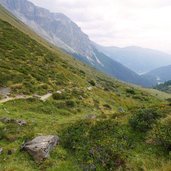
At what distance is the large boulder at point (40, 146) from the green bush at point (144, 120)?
4951mm

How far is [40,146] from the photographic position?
1741 centimetres

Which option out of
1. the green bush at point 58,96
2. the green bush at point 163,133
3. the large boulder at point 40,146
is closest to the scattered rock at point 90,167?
the large boulder at point 40,146

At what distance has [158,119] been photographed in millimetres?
19609

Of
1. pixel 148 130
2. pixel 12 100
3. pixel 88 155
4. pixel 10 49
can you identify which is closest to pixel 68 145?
pixel 88 155

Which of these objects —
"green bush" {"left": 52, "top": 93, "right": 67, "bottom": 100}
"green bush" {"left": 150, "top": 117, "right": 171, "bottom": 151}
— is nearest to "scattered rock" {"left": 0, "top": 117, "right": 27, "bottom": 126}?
"green bush" {"left": 150, "top": 117, "right": 171, "bottom": 151}

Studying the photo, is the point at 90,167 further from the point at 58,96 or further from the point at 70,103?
the point at 58,96

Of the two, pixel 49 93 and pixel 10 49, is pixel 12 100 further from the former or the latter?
pixel 10 49

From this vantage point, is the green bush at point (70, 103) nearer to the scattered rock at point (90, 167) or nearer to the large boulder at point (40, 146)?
the large boulder at point (40, 146)

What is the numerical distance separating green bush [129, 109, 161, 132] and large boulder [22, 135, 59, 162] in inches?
195

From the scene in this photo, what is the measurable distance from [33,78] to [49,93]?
645 cm

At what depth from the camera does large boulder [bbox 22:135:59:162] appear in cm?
1688

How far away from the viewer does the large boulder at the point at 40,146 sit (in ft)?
55.4

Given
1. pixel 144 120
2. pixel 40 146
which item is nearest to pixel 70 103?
pixel 144 120

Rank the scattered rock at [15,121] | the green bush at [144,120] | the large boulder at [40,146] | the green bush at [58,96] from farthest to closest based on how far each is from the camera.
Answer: the green bush at [58,96] → the scattered rock at [15,121] → the green bush at [144,120] → the large boulder at [40,146]
